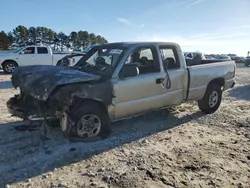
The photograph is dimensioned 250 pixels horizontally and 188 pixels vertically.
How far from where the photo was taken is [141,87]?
5.01m

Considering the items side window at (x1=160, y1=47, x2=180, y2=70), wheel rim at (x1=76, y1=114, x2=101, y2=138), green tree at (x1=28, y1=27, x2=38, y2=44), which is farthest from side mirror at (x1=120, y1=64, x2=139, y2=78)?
green tree at (x1=28, y1=27, x2=38, y2=44)

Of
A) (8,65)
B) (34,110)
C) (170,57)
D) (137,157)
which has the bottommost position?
(137,157)

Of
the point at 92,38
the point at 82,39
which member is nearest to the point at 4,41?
the point at 82,39

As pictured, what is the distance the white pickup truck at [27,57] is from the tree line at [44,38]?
2563cm

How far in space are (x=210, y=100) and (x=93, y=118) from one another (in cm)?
344

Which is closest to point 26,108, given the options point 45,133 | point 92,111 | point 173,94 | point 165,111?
point 45,133

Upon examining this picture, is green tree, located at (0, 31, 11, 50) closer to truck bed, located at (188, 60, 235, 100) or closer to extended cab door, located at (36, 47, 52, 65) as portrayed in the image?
extended cab door, located at (36, 47, 52, 65)

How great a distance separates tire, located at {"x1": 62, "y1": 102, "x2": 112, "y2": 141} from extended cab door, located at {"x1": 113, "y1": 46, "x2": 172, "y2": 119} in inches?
10.2

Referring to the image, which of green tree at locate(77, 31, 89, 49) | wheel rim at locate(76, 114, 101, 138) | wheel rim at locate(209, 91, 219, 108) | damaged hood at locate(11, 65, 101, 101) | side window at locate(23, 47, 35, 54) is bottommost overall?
wheel rim at locate(76, 114, 101, 138)

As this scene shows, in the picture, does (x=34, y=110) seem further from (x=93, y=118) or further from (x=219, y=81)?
(x=219, y=81)

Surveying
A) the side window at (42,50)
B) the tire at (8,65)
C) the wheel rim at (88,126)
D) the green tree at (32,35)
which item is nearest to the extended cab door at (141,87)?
the wheel rim at (88,126)

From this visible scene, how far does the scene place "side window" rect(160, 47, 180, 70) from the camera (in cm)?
566

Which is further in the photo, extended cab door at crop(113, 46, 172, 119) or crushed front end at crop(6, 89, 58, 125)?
extended cab door at crop(113, 46, 172, 119)

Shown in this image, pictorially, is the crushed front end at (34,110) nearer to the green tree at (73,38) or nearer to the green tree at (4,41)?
the green tree at (4,41)
